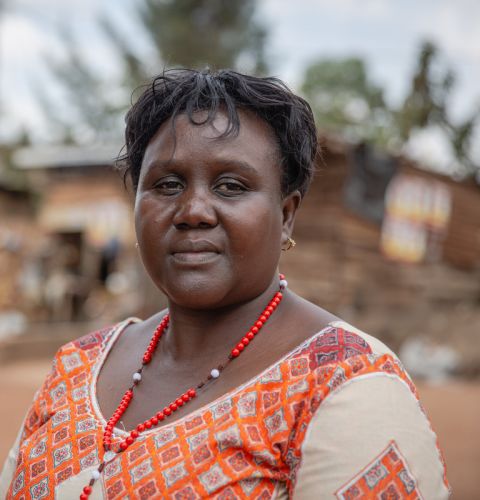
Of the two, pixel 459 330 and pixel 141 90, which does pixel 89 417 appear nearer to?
pixel 141 90

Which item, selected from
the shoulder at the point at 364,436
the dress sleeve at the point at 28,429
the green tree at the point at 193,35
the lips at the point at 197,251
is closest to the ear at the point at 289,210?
the lips at the point at 197,251

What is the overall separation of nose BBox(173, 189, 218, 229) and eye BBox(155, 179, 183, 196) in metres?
0.04

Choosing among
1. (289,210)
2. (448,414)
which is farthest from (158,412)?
(448,414)

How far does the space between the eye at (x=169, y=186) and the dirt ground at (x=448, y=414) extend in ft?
13.2

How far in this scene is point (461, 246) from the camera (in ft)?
40.2

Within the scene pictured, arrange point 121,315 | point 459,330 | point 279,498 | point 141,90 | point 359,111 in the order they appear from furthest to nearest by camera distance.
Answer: point 359,111
point 121,315
point 459,330
point 141,90
point 279,498

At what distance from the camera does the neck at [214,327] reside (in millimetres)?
1521

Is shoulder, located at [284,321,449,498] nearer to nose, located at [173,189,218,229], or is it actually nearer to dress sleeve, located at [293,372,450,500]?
dress sleeve, located at [293,372,450,500]

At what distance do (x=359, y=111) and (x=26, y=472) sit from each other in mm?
25454

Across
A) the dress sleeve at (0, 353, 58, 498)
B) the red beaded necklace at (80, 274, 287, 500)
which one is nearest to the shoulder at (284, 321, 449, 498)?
the red beaded necklace at (80, 274, 287, 500)

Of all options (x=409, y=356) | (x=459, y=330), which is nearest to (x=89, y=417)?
(x=409, y=356)

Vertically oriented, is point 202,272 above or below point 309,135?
below

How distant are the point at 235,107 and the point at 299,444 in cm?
75

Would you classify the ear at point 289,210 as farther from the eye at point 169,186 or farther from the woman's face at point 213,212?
the eye at point 169,186
